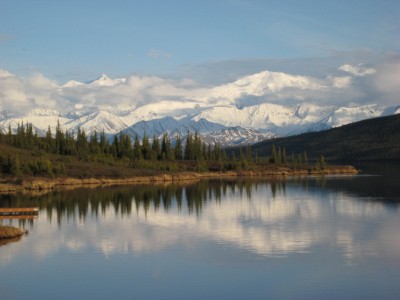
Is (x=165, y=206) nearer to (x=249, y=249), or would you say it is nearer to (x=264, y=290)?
(x=249, y=249)

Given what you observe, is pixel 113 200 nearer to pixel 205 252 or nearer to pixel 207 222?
pixel 207 222

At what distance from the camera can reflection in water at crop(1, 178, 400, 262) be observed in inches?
2335

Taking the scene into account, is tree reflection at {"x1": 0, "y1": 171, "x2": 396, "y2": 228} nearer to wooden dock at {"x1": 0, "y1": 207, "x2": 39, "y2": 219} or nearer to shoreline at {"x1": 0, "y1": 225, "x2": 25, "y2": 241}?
wooden dock at {"x1": 0, "y1": 207, "x2": 39, "y2": 219}

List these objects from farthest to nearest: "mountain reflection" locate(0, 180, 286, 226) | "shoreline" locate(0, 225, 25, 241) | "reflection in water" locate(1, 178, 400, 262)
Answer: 1. "mountain reflection" locate(0, 180, 286, 226)
2. "shoreline" locate(0, 225, 25, 241)
3. "reflection in water" locate(1, 178, 400, 262)

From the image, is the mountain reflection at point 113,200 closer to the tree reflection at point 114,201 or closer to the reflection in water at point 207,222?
the tree reflection at point 114,201

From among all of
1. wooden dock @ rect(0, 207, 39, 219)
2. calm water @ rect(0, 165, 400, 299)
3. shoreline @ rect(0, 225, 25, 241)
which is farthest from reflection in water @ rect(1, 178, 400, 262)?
shoreline @ rect(0, 225, 25, 241)

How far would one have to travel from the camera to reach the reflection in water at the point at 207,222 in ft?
195

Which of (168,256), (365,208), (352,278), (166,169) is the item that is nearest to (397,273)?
(352,278)

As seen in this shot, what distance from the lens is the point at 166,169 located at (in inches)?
7539

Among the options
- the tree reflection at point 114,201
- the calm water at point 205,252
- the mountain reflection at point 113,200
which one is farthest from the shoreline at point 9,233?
the mountain reflection at point 113,200

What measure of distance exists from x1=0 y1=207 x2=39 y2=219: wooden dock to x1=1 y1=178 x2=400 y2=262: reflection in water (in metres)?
1.74

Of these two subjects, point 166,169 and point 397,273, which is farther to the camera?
point 166,169

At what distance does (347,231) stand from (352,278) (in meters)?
23.6

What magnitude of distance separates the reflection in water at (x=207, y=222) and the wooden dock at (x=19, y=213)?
5.71 ft
